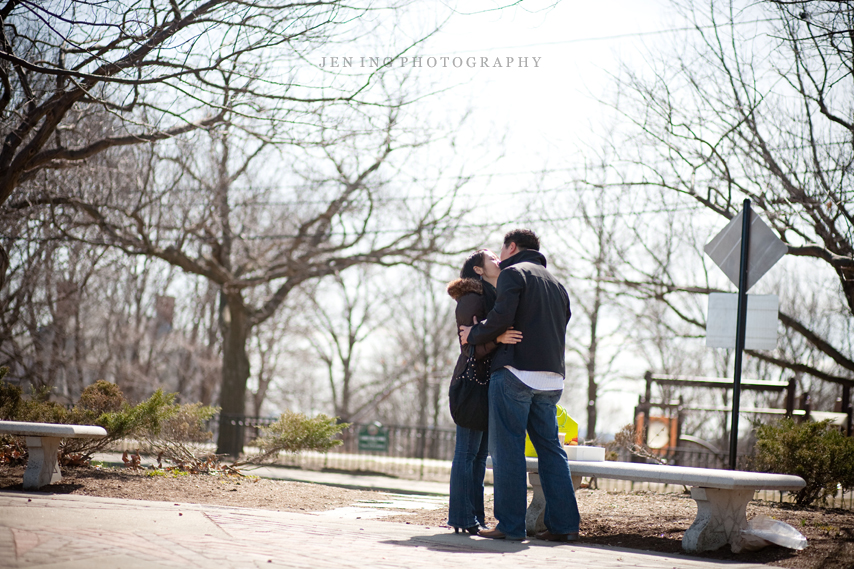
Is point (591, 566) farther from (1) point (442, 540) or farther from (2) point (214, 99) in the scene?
(2) point (214, 99)

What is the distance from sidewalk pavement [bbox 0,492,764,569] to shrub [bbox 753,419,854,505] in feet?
9.66

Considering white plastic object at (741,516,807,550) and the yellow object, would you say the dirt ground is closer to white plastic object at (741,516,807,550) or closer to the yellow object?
white plastic object at (741,516,807,550)

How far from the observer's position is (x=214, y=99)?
9.59 meters

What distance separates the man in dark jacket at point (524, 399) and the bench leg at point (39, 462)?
13.5 ft

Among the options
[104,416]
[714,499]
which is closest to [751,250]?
[714,499]

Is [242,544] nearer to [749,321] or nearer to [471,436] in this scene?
[471,436]

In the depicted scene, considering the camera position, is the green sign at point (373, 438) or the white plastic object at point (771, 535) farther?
the green sign at point (373, 438)

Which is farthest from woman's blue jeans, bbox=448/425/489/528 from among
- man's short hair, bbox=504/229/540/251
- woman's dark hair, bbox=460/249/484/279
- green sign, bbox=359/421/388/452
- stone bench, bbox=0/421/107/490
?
green sign, bbox=359/421/388/452

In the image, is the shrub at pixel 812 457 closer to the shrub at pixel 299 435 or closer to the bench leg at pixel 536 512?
the bench leg at pixel 536 512

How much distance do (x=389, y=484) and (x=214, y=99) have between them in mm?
7982

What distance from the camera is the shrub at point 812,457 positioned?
6.64 m

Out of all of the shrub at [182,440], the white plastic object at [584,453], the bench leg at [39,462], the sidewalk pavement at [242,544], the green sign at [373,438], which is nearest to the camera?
the sidewalk pavement at [242,544]

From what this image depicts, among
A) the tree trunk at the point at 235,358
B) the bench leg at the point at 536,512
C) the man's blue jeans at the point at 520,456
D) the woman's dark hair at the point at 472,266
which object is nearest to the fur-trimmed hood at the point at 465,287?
the woman's dark hair at the point at 472,266

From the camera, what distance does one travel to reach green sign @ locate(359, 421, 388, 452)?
59.6 feet
